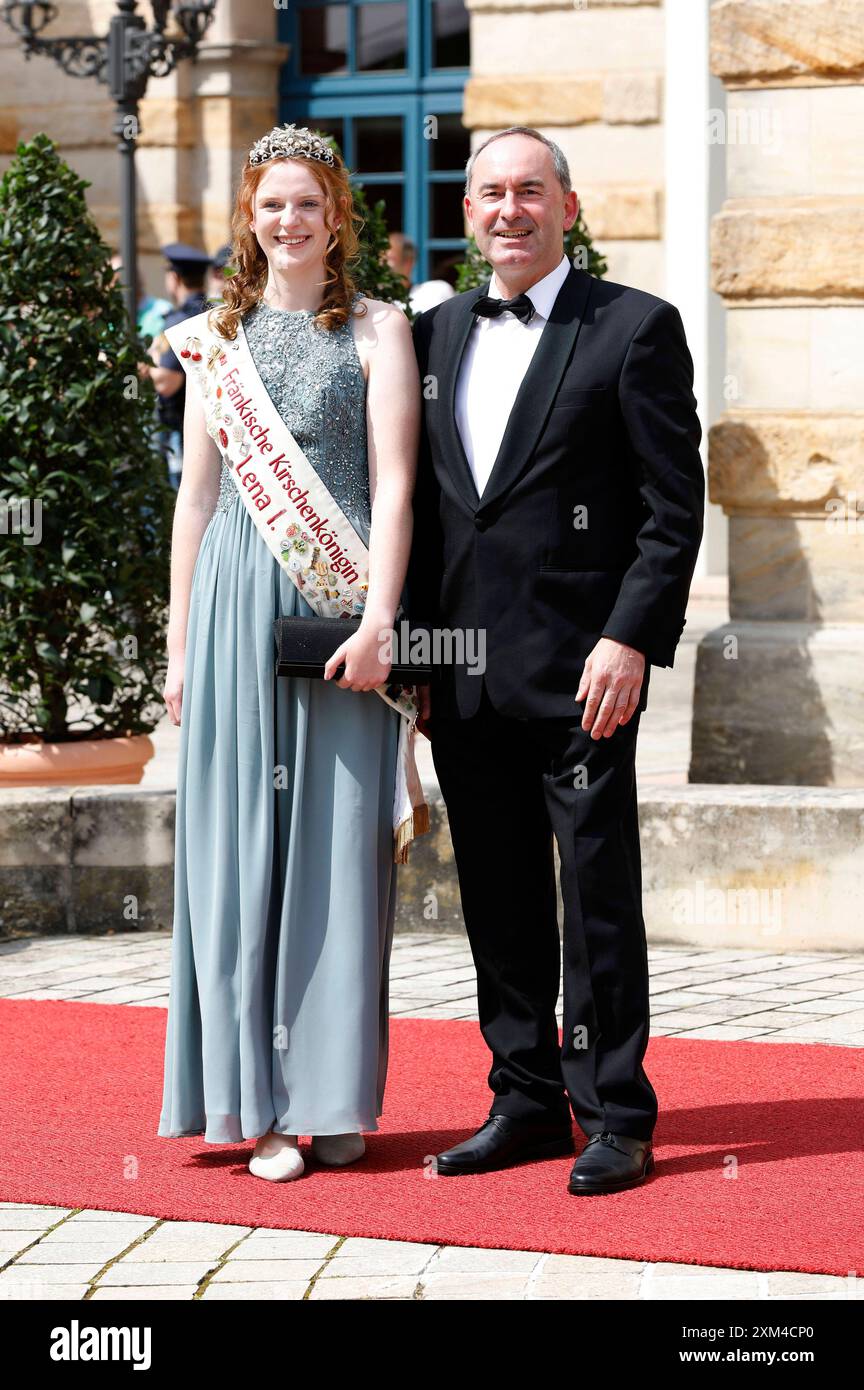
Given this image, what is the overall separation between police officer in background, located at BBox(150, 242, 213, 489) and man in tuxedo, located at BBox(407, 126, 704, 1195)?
7.14 m

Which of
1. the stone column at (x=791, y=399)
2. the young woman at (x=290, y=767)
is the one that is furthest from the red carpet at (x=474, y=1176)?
the stone column at (x=791, y=399)

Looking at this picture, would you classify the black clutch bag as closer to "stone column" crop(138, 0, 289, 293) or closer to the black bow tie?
the black bow tie

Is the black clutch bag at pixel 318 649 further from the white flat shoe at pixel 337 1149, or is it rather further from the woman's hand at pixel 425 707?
the white flat shoe at pixel 337 1149

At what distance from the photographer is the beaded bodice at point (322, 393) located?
4.56 m

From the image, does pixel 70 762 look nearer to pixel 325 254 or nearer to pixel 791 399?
pixel 791 399

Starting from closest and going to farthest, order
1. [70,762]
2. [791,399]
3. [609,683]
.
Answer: [609,683] → [791,399] → [70,762]

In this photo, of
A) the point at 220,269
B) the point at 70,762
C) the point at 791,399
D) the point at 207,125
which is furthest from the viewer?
the point at 207,125

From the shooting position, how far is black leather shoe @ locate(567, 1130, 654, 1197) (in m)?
4.42

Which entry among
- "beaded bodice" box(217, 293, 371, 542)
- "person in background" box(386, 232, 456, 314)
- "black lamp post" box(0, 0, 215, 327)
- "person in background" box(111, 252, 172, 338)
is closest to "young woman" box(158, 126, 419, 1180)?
"beaded bodice" box(217, 293, 371, 542)

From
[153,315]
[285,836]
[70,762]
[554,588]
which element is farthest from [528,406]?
[153,315]

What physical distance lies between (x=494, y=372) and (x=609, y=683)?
673 mm

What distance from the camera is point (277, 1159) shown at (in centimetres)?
459

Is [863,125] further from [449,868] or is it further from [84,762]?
[84,762]
